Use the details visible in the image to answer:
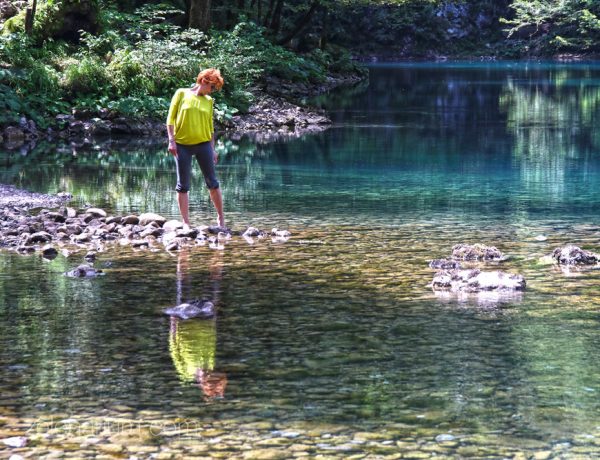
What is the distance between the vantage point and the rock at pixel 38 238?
36.7 feet

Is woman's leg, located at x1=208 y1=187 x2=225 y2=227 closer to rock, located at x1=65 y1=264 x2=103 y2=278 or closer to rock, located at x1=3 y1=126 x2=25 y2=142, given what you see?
rock, located at x1=65 y1=264 x2=103 y2=278

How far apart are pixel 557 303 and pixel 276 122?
2084 centimetres

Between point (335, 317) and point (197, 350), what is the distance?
1355 millimetres

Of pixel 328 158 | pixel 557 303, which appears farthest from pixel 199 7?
pixel 557 303

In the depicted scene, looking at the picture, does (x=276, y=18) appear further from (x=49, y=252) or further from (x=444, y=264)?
(x=444, y=264)

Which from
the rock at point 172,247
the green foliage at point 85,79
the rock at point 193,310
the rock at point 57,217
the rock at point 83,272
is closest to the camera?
the rock at point 193,310

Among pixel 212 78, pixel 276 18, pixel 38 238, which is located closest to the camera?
pixel 38 238

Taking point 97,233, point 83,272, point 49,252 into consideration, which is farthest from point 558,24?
point 83,272

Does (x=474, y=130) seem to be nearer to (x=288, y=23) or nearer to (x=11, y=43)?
(x=11, y=43)

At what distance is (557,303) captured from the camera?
856 centimetres

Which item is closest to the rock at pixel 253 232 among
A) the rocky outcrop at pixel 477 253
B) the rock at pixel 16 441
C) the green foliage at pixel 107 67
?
the rocky outcrop at pixel 477 253

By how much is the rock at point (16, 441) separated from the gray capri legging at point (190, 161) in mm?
6585

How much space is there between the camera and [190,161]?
12055 mm

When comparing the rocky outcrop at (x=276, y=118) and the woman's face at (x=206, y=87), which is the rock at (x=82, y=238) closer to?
the woman's face at (x=206, y=87)
